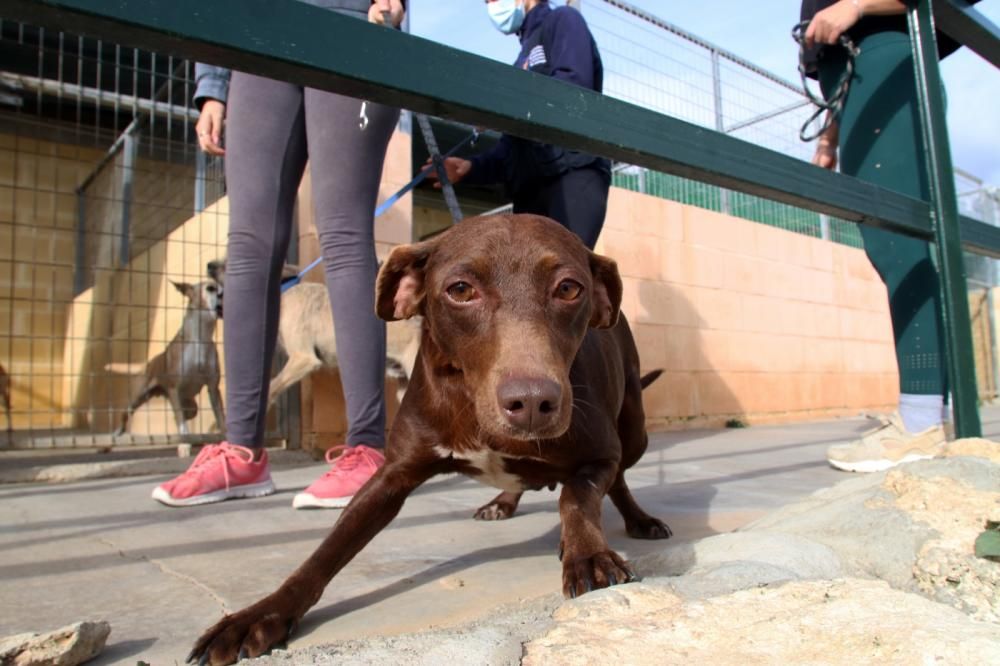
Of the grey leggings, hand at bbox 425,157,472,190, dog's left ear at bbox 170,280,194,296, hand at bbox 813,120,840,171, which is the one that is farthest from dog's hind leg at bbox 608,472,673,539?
dog's left ear at bbox 170,280,194,296

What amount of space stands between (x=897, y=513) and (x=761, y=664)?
2.93ft

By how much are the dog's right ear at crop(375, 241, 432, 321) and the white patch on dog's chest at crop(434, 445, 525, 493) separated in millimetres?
373

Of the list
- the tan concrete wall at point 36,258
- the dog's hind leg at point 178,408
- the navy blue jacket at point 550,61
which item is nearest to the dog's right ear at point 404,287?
the navy blue jacket at point 550,61

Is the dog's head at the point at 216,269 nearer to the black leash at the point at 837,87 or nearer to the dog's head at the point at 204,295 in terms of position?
the dog's head at the point at 204,295

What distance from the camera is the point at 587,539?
1.52 m

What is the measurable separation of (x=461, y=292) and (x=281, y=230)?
1.43 meters

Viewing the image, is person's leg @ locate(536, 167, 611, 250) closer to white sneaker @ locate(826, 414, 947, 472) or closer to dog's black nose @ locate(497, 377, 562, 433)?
white sneaker @ locate(826, 414, 947, 472)

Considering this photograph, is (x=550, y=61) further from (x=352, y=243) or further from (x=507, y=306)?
(x=507, y=306)

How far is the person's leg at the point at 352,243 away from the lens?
2.71m

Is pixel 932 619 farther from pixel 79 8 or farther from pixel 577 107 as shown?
pixel 79 8

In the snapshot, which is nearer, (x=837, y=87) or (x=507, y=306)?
(x=507, y=306)

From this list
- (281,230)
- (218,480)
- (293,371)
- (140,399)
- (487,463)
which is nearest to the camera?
(487,463)

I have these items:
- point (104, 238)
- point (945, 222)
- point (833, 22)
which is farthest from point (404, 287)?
point (104, 238)

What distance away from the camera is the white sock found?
304cm
